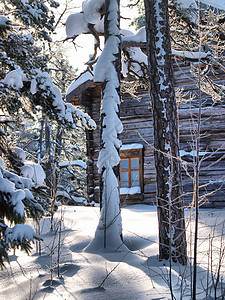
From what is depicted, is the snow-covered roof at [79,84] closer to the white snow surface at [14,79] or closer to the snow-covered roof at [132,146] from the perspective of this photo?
the snow-covered roof at [132,146]

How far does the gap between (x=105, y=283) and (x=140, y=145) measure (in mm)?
8571

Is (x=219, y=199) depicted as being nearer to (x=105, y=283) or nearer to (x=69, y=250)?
(x=69, y=250)

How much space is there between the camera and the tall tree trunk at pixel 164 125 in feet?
16.6

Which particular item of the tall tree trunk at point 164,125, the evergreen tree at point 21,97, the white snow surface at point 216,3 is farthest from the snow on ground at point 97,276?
the white snow surface at point 216,3

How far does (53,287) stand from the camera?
394cm

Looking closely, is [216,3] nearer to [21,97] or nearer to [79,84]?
[79,84]

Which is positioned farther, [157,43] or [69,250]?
[69,250]

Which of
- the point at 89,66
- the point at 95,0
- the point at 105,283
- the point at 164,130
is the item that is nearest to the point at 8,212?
the point at 105,283

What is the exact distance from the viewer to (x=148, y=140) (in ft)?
40.9

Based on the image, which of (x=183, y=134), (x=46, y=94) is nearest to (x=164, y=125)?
(x=46, y=94)

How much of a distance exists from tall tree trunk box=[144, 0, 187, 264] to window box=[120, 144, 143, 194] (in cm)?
700

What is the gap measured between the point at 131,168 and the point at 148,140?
4.02ft

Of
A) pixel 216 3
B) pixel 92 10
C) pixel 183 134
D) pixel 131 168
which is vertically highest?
pixel 216 3

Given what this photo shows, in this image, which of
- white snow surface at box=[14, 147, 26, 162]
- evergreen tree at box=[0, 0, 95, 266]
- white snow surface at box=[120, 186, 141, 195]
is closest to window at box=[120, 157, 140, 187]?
white snow surface at box=[120, 186, 141, 195]
